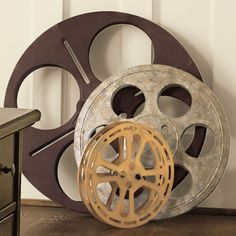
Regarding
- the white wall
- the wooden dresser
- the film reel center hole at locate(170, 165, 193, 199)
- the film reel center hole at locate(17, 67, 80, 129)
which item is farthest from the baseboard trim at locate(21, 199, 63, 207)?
the wooden dresser

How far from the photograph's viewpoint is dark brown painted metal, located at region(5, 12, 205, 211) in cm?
194

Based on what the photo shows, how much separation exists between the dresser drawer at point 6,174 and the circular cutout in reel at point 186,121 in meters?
0.50

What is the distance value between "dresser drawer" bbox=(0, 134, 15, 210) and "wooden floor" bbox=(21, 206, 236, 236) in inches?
15.8

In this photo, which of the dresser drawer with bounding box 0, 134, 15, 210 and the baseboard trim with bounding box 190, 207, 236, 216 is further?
the baseboard trim with bounding box 190, 207, 236, 216

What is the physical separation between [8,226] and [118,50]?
0.75 m

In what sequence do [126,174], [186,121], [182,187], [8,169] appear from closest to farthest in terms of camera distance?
1. [8,169]
2. [126,174]
3. [186,121]
4. [182,187]

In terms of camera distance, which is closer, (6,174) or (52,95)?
(6,174)

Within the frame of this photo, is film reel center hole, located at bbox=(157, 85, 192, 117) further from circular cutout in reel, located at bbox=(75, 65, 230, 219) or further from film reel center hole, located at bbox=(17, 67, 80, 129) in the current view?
film reel center hole, located at bbox=(17, 67, 80, 129)

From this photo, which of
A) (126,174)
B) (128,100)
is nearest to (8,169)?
(126,174)

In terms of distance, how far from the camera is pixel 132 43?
2.00 meters

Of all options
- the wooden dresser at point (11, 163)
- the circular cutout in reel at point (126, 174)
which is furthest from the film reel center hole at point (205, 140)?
the wooden dresser at point (11, 163)

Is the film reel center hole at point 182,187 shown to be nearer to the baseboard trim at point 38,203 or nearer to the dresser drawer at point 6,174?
the baseboard trim at point 38,203

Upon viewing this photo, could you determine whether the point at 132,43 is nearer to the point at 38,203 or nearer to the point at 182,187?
the point at 182,187

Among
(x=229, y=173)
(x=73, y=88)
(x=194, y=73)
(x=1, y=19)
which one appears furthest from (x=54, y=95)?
(x=229, y=173)
